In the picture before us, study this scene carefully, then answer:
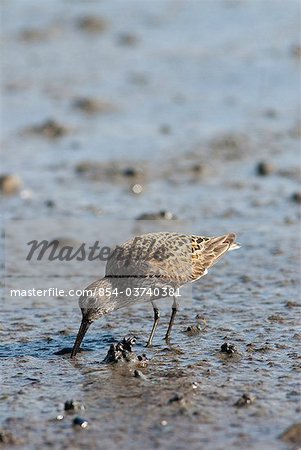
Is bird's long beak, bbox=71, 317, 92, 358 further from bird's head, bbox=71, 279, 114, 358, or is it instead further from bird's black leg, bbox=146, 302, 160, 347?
bird's black leg, bbox=146, 302, 160, 347

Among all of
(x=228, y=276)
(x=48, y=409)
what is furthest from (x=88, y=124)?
(x=48, y=409)

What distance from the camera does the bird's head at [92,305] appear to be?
8.70 meters

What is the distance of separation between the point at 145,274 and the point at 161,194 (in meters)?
5.39

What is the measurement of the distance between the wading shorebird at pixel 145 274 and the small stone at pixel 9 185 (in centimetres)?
534

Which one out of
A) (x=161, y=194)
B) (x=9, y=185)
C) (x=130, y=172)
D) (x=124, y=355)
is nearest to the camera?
(x=124, y=355)

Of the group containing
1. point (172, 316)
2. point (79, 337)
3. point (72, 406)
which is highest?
point (172, 316)

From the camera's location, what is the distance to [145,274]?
9.03 metres

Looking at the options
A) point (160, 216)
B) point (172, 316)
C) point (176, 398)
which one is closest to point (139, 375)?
point (176, 398)

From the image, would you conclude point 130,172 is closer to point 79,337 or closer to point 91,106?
point 91,106

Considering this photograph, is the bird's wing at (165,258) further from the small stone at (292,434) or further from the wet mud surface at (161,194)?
the small stone at (292,434)

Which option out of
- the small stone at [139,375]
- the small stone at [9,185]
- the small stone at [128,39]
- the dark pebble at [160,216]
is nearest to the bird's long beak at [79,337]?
the small stone at [139,375]

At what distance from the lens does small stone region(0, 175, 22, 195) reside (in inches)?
568

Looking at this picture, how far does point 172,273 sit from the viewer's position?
9.17m

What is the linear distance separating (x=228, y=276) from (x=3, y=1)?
17.7 metres
